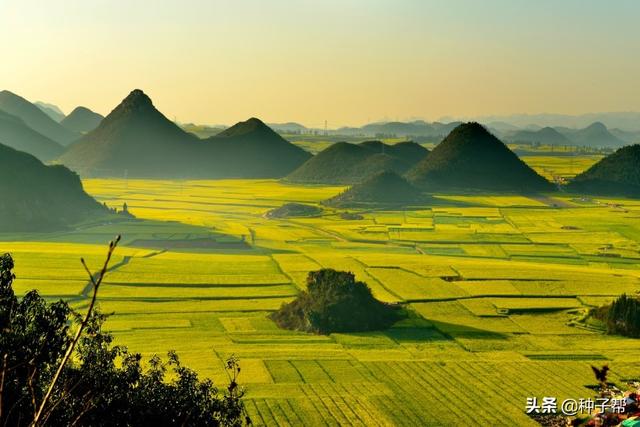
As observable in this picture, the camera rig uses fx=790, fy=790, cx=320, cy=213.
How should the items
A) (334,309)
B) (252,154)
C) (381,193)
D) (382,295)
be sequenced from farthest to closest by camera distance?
(252,154) < (381,193) < (382,295) < (334,309)

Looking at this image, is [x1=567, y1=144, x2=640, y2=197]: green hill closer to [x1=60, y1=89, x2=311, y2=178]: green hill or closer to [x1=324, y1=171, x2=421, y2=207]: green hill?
[x1=324, y1=171, x2=421, y2=207]: green hill

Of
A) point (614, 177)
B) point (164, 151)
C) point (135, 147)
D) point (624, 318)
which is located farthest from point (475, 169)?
point (624, 318)

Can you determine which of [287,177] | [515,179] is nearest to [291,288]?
[515,179]

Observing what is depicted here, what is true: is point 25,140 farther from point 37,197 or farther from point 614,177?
point 614,177

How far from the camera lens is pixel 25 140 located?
536ft

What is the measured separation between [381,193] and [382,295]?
57965 millimetres

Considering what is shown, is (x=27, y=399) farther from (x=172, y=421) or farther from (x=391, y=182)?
(x=391, y=182)

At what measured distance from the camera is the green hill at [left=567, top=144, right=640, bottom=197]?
119312 millimetres

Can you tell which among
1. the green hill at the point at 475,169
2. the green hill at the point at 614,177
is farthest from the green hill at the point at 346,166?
the green hill at the point at 614,177

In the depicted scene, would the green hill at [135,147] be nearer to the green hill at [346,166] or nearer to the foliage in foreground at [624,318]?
the green hill at [346,166]

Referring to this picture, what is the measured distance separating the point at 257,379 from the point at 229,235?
137 feet

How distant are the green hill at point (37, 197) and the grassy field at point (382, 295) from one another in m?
5.22

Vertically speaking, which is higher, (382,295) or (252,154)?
(252,154)

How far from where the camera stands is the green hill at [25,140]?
16002 cm
